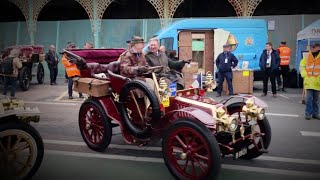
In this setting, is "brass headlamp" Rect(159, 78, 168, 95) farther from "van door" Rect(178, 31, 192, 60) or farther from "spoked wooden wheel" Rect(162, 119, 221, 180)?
"van door" Rect(178, 31, 192, 60)

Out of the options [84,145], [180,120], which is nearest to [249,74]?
[84,145]

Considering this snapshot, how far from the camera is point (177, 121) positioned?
15.2 ft

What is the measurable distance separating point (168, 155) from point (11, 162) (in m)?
1.92

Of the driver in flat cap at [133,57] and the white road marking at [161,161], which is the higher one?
the driver in flat cap at [133,57]

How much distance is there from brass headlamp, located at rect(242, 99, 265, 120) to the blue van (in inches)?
357

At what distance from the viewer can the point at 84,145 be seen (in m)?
6.57

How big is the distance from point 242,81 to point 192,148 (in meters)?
9.14

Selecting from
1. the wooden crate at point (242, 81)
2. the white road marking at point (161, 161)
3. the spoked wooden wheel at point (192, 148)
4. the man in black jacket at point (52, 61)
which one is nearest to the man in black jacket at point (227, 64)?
the wooden crate at point (242, 81)

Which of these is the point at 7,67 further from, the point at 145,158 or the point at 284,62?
the point at 284,62

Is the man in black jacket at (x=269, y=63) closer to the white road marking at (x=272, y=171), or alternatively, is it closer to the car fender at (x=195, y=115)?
the white road marking at (x=272, y=171)

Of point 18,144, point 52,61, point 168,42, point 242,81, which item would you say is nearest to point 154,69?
point 18,144

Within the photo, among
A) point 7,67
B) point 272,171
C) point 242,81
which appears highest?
point 7,67

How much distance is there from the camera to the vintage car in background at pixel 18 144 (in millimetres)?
4512

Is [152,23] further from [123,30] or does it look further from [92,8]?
[92,8]
